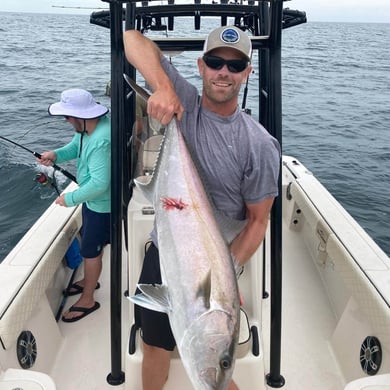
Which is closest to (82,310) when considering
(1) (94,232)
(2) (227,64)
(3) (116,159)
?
(1) (94,232)

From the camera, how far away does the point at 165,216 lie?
166 cm

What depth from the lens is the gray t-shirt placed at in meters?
1.84

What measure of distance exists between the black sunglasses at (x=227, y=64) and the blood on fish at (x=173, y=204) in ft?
1.91

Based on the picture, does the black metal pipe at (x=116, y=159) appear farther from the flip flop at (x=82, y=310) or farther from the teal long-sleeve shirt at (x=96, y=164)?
the flip flop at (x=82, y=310)

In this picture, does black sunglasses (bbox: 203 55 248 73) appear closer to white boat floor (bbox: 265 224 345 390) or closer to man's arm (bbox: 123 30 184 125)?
man's arm (bbox: 123 30 184 125)

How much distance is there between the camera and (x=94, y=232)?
119 inches

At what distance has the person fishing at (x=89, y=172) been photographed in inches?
107

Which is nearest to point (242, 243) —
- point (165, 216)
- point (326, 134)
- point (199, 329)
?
point (165, 216)

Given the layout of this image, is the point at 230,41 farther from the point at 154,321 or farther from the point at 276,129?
the point at 154,321

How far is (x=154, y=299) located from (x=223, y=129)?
2.61 feet

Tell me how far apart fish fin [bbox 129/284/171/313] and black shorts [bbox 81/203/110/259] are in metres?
1.57

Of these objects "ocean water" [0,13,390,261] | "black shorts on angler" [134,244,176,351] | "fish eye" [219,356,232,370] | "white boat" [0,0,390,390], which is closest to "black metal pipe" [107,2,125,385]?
"white boat" [0,0,390,390]

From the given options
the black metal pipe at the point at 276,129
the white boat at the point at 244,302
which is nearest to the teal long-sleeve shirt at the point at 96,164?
the white boat at the point at 244,302

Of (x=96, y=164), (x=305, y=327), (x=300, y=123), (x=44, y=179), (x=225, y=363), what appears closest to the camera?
(x=225, y=363)
